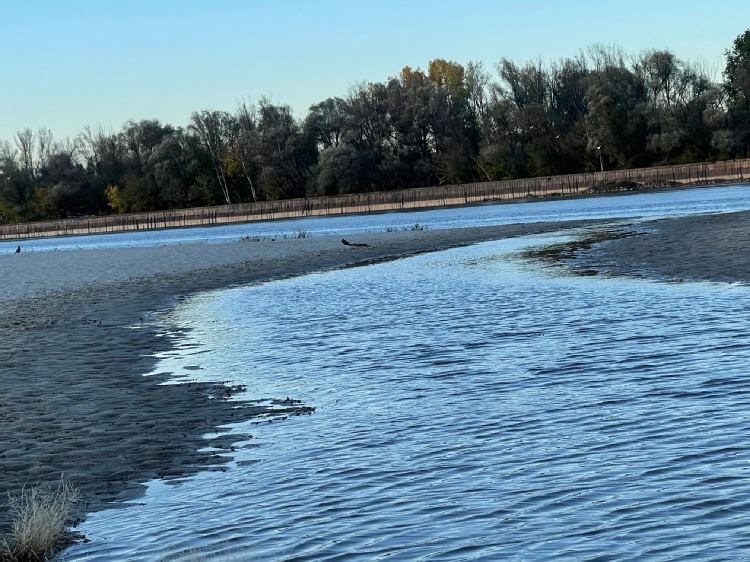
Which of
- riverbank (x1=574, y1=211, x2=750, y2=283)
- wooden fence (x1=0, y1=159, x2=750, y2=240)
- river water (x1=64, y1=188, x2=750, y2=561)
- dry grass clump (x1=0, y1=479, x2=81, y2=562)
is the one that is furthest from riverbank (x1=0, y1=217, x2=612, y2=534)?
wooden fence (x1=0, y1=159, x2=750, y2=240)

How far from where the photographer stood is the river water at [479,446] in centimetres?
848

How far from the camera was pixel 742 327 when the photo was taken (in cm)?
1788

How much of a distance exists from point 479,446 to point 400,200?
118560 millimetres

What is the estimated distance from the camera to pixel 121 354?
2058 cm

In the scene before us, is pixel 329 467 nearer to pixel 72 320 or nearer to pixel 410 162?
pixel 72 320

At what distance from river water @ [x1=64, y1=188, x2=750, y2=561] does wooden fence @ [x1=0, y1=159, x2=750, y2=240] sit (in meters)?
90.8

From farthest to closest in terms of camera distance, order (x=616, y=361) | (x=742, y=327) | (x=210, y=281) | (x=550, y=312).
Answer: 1. (x=210, y=281)
2. (x=550, y=312)
3. (x=742, y=327)
4. (x=616, y=361)

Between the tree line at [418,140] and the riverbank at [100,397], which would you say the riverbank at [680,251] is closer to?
the riverbank at [100,397]

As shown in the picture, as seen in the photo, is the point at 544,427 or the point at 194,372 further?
the point at 194,372

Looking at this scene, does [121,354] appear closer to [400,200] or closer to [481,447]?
[481,447]

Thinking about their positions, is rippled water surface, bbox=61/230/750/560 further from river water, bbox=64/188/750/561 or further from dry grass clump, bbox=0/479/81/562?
dry grass clump, bbox=0/479/81/562

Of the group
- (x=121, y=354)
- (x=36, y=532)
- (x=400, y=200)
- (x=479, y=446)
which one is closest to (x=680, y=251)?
(x=121, y=354)

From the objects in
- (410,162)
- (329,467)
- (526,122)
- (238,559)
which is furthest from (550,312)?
(410,162)

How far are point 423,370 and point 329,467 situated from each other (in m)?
5.74
